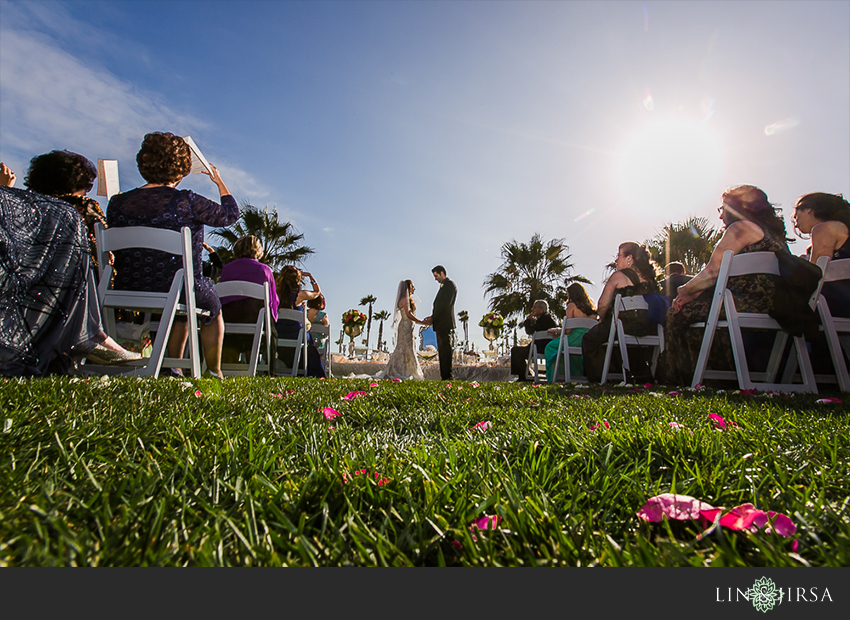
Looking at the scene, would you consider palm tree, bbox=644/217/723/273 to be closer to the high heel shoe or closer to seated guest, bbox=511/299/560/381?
seated guest, bbox=511/299/560/381

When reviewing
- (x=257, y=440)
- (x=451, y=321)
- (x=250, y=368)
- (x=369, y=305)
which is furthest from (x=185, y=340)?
(x=369, y=305)

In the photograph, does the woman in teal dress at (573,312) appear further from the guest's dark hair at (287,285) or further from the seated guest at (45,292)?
the seated guest at (45,292)

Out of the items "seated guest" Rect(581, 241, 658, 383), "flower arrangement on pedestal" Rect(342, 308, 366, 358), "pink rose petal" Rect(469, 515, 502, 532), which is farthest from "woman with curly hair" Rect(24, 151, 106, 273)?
"flower arrangement on pedestal" Rect(342, 308, 366, 358)

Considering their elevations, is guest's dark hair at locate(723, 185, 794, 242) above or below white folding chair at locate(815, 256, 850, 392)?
above

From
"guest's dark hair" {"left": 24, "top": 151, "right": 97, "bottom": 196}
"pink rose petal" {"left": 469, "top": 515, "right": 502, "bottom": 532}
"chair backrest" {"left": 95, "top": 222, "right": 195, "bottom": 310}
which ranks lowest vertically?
"pink rose petal" {"left": 469, "top": 515, "right": 502, "bottom": 532}

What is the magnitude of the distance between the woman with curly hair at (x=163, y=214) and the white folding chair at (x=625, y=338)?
14.3 feet

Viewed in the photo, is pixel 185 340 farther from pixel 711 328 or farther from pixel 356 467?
pixel 711 328

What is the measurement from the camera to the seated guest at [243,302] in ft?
16.3

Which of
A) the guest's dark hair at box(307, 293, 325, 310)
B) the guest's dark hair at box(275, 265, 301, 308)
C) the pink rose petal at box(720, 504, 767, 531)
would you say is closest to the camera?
the pink rose petal at box(720, 504, 767, 531)

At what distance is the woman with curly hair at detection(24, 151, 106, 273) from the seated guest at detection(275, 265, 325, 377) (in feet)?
9.63

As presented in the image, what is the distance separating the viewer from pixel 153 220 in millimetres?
3256

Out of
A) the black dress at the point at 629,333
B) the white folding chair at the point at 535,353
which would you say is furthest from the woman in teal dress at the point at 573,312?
the black dress at the point at 629,333

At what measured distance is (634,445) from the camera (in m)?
1.14

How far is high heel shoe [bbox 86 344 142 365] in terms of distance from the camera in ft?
8.66
